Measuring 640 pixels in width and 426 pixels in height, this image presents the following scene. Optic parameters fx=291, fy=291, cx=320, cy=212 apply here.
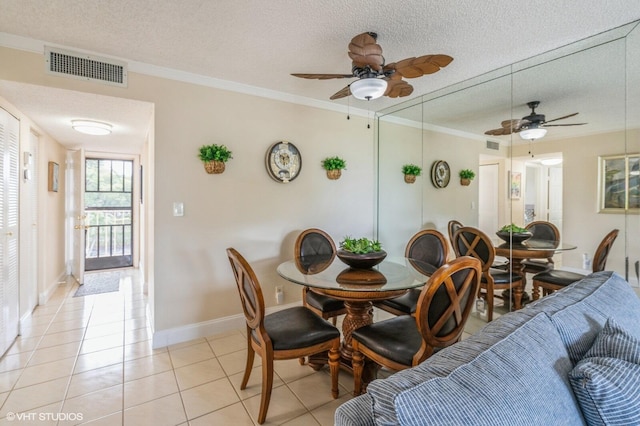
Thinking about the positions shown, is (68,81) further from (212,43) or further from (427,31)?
(427,31)

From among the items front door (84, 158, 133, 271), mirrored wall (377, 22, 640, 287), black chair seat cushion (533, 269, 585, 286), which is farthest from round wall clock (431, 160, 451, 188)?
front door (84, 158, 133, 271)

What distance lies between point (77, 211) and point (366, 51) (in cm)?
495

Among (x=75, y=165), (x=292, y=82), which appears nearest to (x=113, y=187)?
(x=75, y=165)

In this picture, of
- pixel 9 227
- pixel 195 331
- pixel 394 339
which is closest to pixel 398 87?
pixel 394 339

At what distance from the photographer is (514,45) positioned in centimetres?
229

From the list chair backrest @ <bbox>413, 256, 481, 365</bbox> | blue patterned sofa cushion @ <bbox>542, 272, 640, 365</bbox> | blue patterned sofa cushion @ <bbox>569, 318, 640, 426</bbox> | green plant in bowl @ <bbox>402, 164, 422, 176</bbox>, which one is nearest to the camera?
blue patterned sofa cushion @ <bbox>569, 318, 640, 426</bbox>

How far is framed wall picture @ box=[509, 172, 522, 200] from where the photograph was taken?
276 cm

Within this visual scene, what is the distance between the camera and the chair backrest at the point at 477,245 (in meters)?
2.75

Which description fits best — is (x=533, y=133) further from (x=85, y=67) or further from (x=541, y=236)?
(x=85, y=67)

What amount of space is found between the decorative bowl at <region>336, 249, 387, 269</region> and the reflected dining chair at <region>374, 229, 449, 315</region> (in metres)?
0.35

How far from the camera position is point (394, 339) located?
5.43 ft

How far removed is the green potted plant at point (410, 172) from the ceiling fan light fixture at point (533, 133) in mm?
1295

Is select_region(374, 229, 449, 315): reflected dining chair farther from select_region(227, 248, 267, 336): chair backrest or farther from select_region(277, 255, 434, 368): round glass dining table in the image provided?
select_region(227, 248, 267, 336): chair backrest

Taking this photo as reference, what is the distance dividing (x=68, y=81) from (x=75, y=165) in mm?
2899
